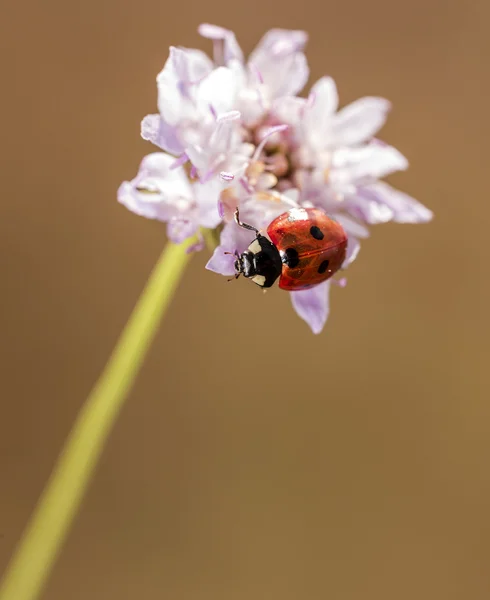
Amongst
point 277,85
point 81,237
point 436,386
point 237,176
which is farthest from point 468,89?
point 237,176

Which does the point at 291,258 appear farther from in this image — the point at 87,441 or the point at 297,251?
the point at 87,441

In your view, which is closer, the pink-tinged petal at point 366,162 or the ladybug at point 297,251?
the ladybug at point 297,251

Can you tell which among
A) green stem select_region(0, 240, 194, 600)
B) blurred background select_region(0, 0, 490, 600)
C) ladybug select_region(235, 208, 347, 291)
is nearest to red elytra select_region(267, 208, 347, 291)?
ladybug select_region(235, 208, 347, 291)

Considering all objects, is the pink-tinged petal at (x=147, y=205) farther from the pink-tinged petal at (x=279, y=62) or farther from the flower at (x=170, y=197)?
the pink-tinged petal at (x=279, y=62)

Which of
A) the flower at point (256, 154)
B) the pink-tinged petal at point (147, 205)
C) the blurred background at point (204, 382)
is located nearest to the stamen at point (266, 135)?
the flower at point (256, 154)

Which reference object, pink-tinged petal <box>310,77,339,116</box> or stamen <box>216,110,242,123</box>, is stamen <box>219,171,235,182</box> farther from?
pink-tinged petal <box>310,77,339,116</box>

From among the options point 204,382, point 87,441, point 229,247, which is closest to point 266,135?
point 229,247
